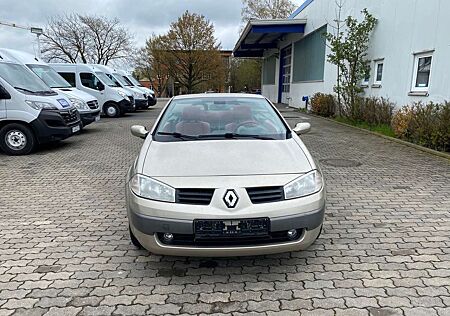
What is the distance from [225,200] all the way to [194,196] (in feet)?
0.85

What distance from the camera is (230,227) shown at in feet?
9.19

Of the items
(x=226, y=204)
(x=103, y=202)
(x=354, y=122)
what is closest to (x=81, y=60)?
(x=354, y=122)

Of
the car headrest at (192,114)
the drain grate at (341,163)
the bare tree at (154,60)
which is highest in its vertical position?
the bare tree at (154,60)

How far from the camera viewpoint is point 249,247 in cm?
286

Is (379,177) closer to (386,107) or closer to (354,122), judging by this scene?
(386,107)

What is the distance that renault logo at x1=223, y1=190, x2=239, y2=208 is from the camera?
281 cm

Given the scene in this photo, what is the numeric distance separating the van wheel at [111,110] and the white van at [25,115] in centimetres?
828

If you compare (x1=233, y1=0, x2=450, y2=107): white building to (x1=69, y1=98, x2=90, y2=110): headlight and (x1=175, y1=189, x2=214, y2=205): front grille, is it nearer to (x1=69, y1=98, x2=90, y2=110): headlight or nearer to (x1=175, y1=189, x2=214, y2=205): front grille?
(x1=175, y1=189, x2=214, y2=205): front grille

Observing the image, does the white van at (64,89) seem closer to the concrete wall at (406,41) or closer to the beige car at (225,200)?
the beige car at (225,200)

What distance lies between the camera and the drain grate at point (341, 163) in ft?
23.7

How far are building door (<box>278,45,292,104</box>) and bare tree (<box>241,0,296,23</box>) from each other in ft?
61.9

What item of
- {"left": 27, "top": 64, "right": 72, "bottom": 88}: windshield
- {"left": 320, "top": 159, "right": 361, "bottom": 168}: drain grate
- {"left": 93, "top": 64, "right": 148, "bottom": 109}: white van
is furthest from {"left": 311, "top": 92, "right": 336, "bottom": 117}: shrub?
{"left": 27, "top": 64, "right": 72, "bottom": 88}: windshield

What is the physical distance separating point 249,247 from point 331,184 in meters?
3.41

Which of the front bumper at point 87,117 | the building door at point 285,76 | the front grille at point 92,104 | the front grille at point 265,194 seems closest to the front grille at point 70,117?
the front bumper at point 87,117
